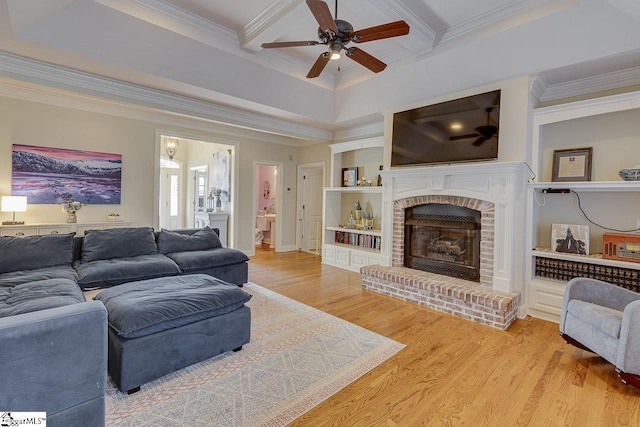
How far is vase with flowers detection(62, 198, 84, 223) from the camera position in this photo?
4648 mm

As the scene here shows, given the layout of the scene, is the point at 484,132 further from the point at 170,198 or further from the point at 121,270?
the point at 170,198

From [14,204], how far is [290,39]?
4340 mm

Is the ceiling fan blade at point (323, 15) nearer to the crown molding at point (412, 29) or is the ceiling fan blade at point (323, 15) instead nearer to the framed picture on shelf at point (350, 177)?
the crown molding at point (412, 29)

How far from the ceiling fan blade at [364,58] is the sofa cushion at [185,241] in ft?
10.8

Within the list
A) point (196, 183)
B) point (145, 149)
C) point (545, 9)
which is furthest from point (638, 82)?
point (196, 183)

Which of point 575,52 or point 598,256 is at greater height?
point 575,52

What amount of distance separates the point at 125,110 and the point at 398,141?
4.61 metres

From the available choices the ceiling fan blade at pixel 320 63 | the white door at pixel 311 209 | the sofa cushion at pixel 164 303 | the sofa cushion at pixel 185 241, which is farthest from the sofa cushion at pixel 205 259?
the white door at pixel 311 209

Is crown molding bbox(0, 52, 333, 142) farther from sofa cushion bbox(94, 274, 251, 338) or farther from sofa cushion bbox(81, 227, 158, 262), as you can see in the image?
sofa cushion bbox(94, 274, 251, 338)

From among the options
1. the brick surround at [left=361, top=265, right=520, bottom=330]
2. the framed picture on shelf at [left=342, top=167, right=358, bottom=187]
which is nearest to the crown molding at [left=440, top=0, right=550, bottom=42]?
the framed picture on shelf at [left=342, top=167, right=358, bottom=187]

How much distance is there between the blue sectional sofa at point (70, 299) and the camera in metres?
1.44

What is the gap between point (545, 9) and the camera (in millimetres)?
3221

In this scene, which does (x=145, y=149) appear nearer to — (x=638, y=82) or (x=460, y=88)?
(x=460, y=88)

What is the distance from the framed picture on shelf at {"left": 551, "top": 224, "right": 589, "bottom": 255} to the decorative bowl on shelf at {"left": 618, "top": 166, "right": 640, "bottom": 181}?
636 millimetres
